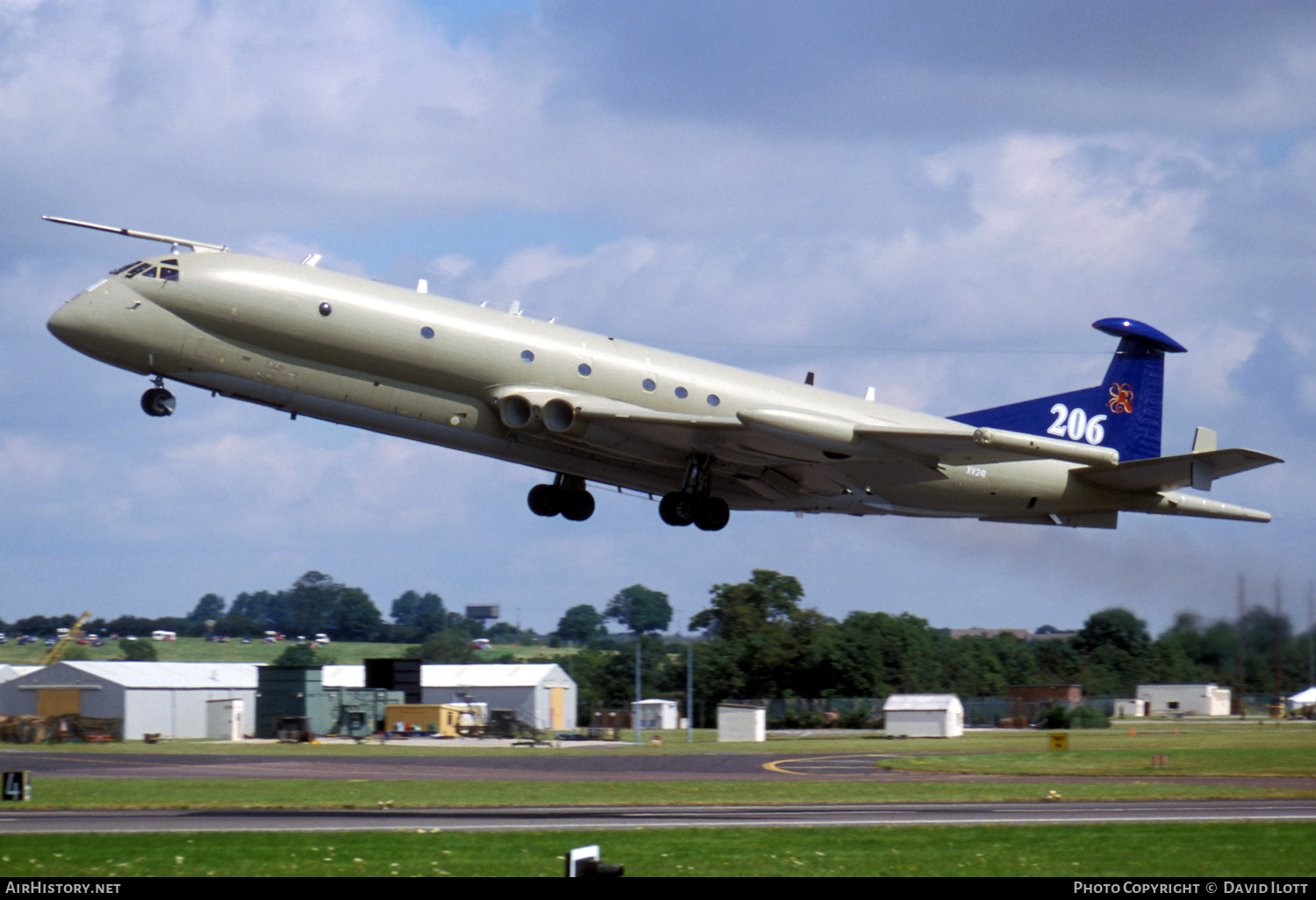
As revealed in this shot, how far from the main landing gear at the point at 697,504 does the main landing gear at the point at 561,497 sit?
2.15 meters

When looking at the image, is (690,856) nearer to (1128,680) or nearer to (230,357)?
(230,357)

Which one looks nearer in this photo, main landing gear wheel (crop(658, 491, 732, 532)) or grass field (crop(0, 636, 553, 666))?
main landing gear wheel (crop(658, 491, 732, 532))

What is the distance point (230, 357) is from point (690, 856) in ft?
39.1

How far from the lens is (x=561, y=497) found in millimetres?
29391

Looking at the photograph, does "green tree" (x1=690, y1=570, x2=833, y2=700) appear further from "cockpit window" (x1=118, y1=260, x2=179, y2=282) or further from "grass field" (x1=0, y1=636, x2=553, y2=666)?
"cockpit window" (x1=118, y1=260, x2=179, y2=282)

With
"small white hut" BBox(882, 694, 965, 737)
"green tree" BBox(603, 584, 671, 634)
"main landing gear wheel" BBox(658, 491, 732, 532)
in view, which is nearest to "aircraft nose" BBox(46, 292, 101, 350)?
"main landing gear wheel" BBox(658, 491, 732, 532)

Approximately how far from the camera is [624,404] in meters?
26.0

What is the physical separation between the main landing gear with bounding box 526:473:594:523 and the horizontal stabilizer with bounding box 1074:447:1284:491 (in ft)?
36.3

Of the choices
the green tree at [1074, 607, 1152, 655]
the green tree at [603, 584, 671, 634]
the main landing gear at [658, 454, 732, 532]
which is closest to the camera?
the main landing gear at [658, 454, 732, 532]

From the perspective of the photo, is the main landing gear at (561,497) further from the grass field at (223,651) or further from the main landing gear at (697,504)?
the grass field at (223,651)

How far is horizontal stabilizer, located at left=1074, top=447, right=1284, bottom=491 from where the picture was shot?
26.5 metres

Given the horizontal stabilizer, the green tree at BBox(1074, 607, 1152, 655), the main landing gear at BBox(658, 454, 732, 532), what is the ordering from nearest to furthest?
the horizontal stabilizer → the main landing gear at BBox(658, 454, 732, 532) → the green tree at BBox(1074, 607, 1152, 655)

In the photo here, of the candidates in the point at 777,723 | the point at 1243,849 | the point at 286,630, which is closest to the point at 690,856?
the point at 1243,849

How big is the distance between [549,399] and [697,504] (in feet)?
14.4
